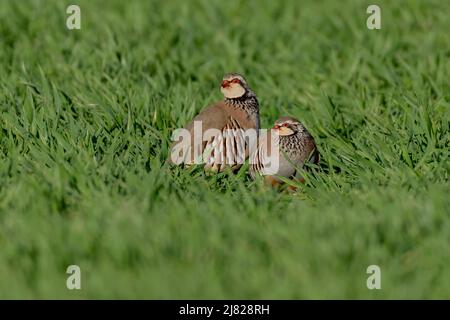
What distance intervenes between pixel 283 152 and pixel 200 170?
488 millimetres

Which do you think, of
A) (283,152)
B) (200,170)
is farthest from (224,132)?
(283,152)

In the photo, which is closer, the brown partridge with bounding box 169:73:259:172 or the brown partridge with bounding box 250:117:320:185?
the brown partridge with bounding box 250:117:320:185

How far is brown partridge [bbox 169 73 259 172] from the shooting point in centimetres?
607

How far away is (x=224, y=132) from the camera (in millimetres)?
6234

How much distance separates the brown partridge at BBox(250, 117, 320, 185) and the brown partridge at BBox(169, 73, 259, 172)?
0.17 metres

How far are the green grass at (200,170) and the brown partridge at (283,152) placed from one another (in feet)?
0.37

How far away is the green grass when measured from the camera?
176 inches

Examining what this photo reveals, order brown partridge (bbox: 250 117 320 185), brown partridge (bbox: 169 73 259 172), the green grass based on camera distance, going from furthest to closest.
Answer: brown partridge (bbox: 169 73 259 172) → brown partridge (bbox: 250 117 320 185) → the green grass

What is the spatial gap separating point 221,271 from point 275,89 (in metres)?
3.49

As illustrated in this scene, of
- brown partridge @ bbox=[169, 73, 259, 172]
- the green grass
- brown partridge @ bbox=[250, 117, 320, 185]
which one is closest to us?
the green grass

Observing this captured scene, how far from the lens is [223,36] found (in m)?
8.77

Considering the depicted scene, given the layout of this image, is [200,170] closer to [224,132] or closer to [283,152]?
[224,132]

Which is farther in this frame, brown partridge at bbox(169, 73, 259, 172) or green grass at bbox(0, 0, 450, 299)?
brown partridge at bbox(169, 73, 259, 172)

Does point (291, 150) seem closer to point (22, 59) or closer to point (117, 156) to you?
point (117, 156)
